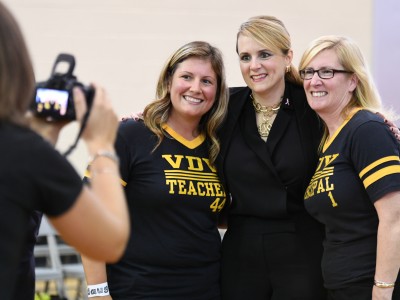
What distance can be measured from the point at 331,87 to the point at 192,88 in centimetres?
53

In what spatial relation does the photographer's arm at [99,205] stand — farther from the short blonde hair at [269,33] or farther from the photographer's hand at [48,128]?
the short blonde hair at [269,33]

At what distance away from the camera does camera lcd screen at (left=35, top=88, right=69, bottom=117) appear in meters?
1.50

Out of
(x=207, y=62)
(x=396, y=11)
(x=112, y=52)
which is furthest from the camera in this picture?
(x=112, y=52)

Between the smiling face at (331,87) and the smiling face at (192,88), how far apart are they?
41 cm

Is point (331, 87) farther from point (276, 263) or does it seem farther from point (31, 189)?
point (31, 189)

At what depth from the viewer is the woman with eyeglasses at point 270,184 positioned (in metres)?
2.64

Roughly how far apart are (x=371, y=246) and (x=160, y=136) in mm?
867

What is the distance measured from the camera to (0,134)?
48.7 inches

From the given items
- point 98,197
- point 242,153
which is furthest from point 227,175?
point 98,197

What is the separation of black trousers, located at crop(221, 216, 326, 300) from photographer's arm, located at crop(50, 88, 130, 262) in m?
1.36

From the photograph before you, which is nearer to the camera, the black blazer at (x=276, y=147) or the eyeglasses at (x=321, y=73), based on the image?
the eyeglasses at (x=321, y=73)

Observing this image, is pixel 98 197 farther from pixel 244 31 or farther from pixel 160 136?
pixel 244 31

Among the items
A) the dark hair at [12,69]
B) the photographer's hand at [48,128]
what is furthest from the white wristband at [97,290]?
the dark hair at [12,69]

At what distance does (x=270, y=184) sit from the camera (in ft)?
8.77
